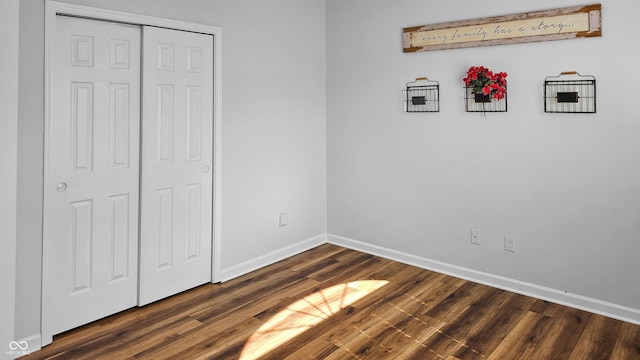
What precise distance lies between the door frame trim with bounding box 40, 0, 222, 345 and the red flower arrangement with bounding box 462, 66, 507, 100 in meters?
1.98

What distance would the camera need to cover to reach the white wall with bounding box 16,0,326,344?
11.6 feet

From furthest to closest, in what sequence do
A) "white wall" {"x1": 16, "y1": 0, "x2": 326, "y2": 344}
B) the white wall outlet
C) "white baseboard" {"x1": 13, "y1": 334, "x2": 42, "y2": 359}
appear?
the white wall outlet, "white wall" {"x1": 16, "y1": 0, "x2": 326, "y2": 344}, "white baseboard" {"x1": 13, "y1": 334, "x2": 42, "y2": 359}

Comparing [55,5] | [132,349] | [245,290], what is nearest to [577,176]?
[245,290]

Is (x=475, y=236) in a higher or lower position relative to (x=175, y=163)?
lower

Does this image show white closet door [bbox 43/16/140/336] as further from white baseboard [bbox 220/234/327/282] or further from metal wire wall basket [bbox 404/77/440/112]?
metal wire wall basket [bbox 404/77/440/112]

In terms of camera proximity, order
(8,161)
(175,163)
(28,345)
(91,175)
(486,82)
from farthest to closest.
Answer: (486,82)
(175,163)
(91,175)
(28,345)
(8,161)

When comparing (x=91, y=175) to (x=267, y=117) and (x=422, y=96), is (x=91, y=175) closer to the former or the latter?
(x=267, y=117)

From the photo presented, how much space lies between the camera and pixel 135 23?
293 cm

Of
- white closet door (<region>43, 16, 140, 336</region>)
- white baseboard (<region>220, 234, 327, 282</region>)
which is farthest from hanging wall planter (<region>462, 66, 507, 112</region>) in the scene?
white closet door (<region>43, 16, 140, 336</region>)

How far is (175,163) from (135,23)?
99cm

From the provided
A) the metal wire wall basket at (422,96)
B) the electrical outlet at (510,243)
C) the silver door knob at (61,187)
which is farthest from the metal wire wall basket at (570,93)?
the silver door knob at (61,187)

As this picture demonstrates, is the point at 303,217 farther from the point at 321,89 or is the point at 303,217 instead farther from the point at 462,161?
the point at 462,161

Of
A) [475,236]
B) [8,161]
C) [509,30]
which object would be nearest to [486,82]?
[509,30]

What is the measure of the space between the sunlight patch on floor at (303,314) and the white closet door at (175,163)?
90 centimetres
